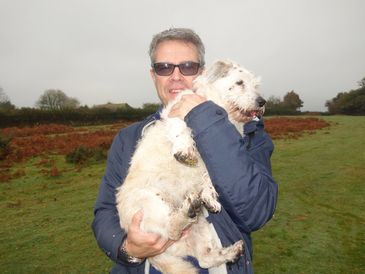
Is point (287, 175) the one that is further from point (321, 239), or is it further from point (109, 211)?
point (109, 211)

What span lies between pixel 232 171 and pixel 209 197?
2.09 ft

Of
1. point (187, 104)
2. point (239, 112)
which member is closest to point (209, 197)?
point (187, 104)

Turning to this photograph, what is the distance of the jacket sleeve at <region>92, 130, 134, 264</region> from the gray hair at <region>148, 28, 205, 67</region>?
4.04ft

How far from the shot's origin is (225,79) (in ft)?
12.5

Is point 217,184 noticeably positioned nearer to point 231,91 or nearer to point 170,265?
point 170,265

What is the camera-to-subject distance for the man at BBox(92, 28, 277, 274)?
8.03ft

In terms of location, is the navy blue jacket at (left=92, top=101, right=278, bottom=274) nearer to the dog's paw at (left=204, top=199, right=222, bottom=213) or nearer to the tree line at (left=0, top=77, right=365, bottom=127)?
the dog's paw at (left=204, top=199, right=222, bottom=213)

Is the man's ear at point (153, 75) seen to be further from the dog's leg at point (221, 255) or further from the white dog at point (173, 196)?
the dog's leg at point (221, 255)

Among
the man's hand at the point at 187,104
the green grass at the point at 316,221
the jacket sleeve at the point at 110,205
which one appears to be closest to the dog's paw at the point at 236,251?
the jacket sleeve at the point at 110,205

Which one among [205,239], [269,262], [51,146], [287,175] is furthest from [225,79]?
[51,146]

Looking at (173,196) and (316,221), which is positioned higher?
(173,196)

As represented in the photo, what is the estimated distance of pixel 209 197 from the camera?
2.98 m

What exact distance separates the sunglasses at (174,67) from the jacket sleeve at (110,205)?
94 cm

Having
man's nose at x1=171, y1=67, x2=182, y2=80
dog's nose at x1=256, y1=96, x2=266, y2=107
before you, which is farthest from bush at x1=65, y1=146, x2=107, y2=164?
Answer: dog's nose at x1=256, y1=96, x2=266, y2=107
